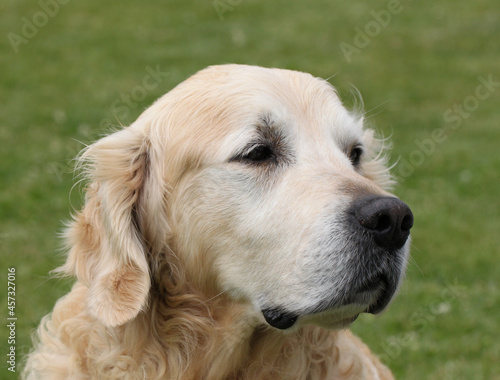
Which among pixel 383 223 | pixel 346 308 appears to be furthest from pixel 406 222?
pixel 346 308

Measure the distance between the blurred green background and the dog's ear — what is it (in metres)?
1.42

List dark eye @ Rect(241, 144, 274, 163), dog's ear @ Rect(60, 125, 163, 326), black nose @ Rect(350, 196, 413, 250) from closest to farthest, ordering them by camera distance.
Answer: black nose @ Rect(350, 196, 413, 250)
dog's ear @ Rect(60, 125, 163, 326)
dark eye @ Rect(241, 144, 274, 163)

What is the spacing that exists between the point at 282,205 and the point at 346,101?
4017mm

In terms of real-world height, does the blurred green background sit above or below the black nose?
below

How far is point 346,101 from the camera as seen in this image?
705cm

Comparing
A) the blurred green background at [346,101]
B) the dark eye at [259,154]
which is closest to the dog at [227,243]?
the dark eye at [259,154]

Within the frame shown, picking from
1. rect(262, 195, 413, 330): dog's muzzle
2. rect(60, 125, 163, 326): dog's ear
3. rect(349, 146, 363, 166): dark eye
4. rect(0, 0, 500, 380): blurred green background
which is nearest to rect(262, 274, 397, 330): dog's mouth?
rect(262, 195, 413, 330): dog's muzzle

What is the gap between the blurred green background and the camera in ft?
20.5

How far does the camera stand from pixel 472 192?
895 cm

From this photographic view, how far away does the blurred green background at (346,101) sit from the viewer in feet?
20.5

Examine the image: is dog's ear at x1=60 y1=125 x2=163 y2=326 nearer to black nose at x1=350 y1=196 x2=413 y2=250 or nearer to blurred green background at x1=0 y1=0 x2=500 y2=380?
black nose at x1=350 y1=196 x2=413 y2=250

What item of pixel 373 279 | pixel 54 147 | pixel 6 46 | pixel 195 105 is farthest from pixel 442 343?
pixel 6 46

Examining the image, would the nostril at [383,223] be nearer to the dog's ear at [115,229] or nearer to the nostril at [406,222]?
the nostril at [406,222]

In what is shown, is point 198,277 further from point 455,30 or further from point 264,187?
point 455,30
